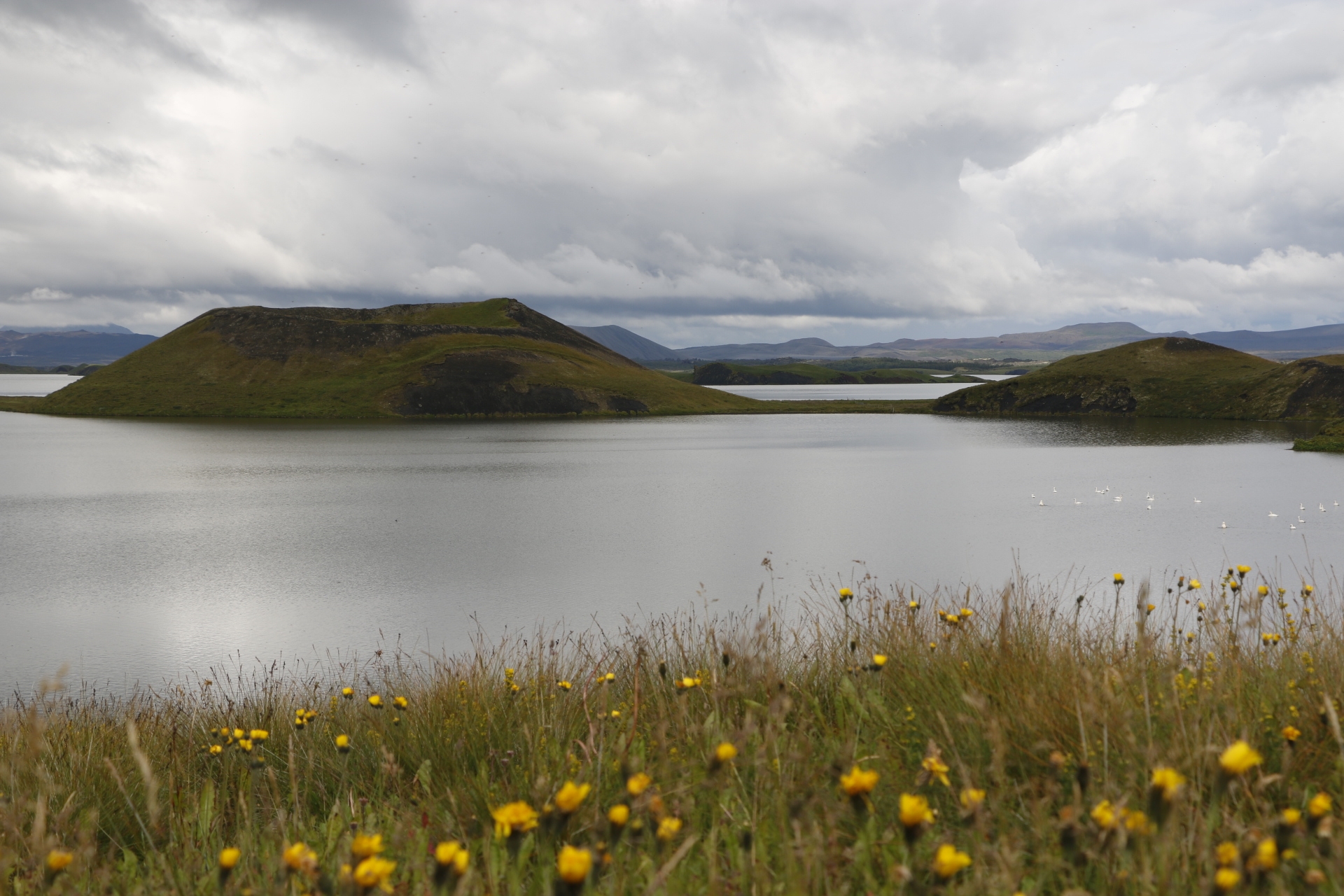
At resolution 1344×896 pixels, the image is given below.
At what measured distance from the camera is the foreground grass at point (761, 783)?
9.07 feet

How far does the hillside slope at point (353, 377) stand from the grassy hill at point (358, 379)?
0.71 feet

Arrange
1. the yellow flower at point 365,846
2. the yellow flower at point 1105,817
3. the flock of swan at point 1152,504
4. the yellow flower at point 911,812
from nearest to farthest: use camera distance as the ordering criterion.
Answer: the yellow flower at point 365,846 → the yellow flower at point 911,812 → the yellow flower at point 1105,817 → the flock of swan at point 1152,504

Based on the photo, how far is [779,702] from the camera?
146 inches

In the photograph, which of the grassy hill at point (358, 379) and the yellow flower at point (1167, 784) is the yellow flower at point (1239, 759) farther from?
the grassy hill at point (358, 379)

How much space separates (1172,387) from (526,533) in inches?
3921

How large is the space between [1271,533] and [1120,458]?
83.7 feet

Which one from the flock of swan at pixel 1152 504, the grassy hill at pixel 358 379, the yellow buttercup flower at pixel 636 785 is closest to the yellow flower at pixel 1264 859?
the yellow buttercup flower at pixel 636 785

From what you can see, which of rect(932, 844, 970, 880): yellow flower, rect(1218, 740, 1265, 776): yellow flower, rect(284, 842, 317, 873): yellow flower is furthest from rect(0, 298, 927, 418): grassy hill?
rect(1218, 740, 1265, 776): yellow flower

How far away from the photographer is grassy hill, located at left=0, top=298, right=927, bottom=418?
103 m

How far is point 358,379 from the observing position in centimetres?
11125

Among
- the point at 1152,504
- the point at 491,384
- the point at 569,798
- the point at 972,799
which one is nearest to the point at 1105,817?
the point at 972,799

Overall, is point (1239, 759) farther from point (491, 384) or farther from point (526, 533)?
point (491, 384)

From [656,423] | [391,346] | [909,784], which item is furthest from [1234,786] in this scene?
[391,346]

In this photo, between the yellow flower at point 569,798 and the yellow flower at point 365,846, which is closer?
the yellow flower at point 365,846
